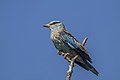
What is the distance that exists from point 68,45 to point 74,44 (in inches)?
5.2

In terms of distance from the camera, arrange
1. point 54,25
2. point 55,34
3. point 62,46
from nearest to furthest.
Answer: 1. point 62,46
2. point 55,34
3. point 54,25

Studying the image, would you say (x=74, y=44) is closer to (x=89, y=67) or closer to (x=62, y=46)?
(x=62, y=46)

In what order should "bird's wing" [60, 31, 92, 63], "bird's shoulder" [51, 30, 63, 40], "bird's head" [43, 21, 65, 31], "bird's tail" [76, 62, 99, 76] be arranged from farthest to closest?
"bird's head" [43, 21, 65, 31] < "bird's shoulder" [51, 30, 63, 40] < "bird's wing" [60, 31, 92, 63] < "bird's tail" [76, 62, 99, 76]

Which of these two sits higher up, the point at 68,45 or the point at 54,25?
the point at 54,25

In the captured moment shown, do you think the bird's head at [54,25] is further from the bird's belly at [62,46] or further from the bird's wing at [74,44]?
the bird's belly at [62,46]

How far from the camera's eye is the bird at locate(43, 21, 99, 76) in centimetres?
780

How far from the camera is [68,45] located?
8.27 m

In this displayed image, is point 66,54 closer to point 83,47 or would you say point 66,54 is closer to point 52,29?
Result: point 83,47

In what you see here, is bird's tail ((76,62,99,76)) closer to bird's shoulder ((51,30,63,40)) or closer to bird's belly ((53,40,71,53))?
bird's belly ((53,40,71,53))

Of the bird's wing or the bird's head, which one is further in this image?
the bird's head

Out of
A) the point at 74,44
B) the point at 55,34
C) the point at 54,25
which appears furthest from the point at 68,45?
the point at 54,25

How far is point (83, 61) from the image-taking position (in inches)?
307

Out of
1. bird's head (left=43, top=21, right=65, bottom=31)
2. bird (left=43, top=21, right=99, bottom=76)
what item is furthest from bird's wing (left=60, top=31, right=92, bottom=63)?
bird's head (left=43, top=21, right=65, bottom=31)

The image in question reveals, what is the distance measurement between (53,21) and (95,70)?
1755mm
